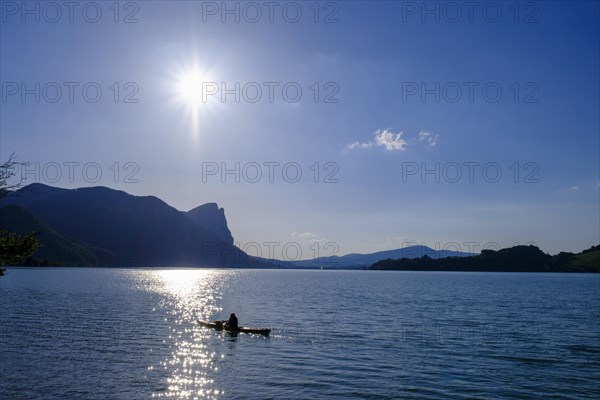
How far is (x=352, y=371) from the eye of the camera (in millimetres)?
36000

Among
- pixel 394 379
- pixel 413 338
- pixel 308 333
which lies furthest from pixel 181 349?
pixel 413 338

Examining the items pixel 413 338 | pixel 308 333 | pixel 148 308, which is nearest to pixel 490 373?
pixel 413 338

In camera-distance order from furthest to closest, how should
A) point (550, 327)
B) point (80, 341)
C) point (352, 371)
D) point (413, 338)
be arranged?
point (550, 327) → point (413, 338) → point (80, 341) → point (352, 371)

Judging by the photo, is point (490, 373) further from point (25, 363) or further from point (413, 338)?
point (25, 363)

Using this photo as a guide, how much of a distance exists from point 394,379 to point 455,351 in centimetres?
1470

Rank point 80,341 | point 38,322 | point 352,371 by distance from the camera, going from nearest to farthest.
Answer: point 352,371, point 80,341, point 38,322

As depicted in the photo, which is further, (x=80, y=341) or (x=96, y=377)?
(x=80, y=341)

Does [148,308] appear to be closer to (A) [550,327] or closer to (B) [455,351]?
(B) [455,351]

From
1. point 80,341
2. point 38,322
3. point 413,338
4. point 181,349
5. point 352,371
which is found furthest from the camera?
point 38,322

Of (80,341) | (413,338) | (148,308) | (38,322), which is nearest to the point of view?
(80,341)

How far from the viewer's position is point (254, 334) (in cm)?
5422

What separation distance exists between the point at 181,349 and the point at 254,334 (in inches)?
462

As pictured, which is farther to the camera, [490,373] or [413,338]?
[413,338]

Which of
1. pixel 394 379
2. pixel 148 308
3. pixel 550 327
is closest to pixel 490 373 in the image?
pixel 394 379
